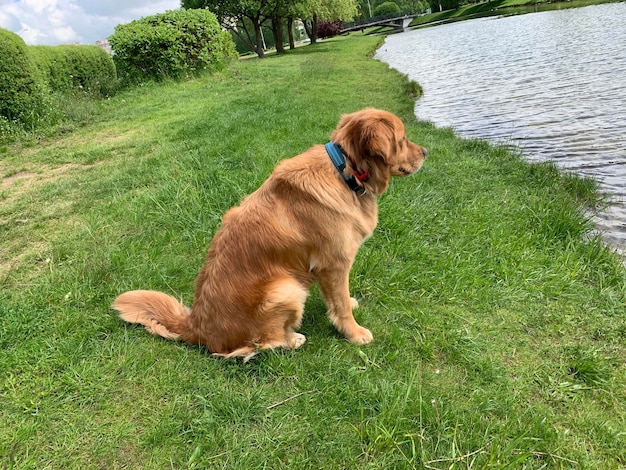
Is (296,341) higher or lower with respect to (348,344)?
higher

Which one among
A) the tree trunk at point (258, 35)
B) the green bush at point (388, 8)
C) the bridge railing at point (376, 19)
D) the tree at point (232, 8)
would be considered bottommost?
the tree trunk at point (258, 35)

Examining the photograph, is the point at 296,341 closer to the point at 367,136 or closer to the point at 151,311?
the point at 151,311

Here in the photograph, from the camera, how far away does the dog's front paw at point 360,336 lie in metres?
2.95

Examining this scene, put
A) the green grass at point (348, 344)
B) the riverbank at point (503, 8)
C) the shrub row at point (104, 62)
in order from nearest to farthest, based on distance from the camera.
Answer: the green grass at point (348, 344) < the shrub row at point (104, 62) < the riverbank at point (503, 8)

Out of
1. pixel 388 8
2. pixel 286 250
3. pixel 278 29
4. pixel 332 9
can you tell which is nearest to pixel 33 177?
pixel 286 250

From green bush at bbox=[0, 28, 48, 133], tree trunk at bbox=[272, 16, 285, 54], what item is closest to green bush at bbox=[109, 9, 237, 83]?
green bush at bbox=[0, 28, 48, 133]

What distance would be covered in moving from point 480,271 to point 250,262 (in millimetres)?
2373

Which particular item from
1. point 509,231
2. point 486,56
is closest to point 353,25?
point 486,56

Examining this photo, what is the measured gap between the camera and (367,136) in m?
2.62

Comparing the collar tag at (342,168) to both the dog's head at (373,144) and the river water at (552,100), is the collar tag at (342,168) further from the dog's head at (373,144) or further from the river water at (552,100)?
the river water at (552,100)

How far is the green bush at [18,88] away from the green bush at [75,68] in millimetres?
735

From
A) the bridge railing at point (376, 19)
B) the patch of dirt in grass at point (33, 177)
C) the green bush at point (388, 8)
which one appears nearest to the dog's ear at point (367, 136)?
the patch of dirt in grass at point (33, 177)

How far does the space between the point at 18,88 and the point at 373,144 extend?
10.1 metres

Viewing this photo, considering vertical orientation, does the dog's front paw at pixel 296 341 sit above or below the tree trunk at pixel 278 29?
below
